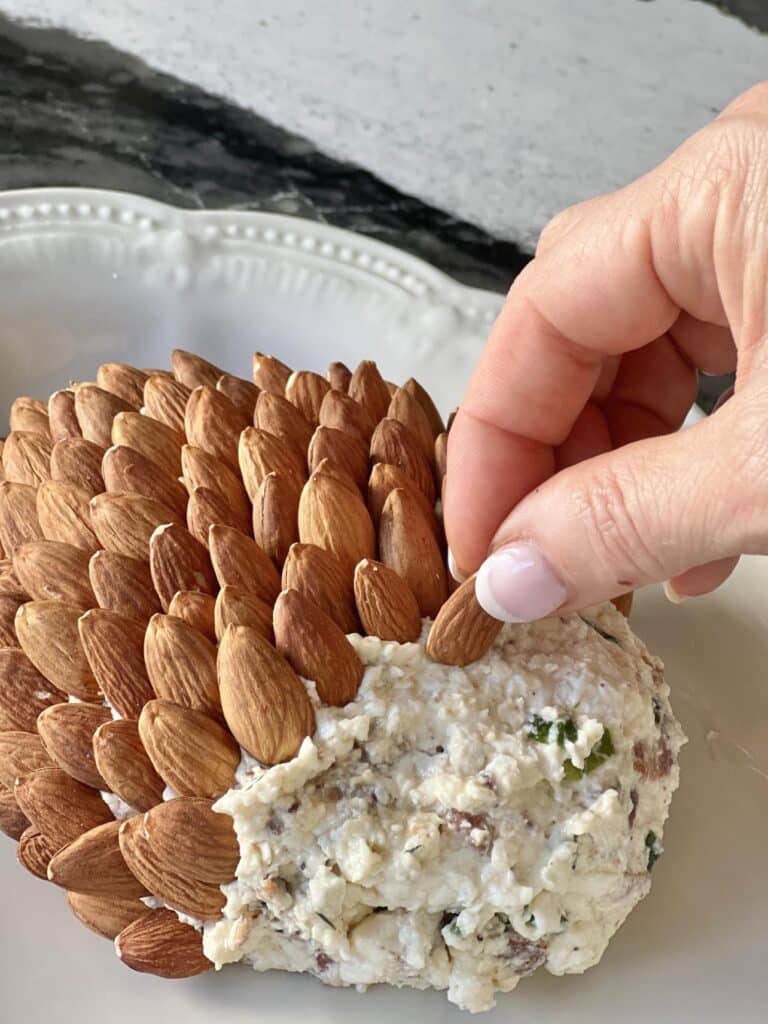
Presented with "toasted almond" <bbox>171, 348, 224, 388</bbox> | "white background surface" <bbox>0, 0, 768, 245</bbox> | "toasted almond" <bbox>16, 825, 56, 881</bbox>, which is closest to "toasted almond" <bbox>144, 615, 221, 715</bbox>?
"toasted almond" <bbox>16, 825, 56, 881</bbox>

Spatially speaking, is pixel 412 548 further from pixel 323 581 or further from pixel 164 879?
pixel 164 879

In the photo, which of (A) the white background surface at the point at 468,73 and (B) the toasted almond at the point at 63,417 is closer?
(B) the toasted almond at the point at 63,417

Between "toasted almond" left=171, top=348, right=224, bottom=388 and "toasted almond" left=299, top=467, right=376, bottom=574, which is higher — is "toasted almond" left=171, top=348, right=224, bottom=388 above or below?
below

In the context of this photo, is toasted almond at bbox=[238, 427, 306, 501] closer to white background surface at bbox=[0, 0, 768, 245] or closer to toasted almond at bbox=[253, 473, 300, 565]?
toasted almond at bbox=[253, 473, 300, 565]

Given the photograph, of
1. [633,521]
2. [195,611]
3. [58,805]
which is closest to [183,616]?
[195,611]

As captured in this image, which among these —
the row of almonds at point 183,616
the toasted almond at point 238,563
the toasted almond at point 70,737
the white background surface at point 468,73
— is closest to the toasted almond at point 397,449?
the row of almonds at point 183,616

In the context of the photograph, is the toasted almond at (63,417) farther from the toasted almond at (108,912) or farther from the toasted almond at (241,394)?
the toasted almond at (108,912)

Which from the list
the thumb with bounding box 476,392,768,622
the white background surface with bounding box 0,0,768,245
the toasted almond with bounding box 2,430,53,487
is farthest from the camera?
the white background surface with bounding box 0,0,768,245
